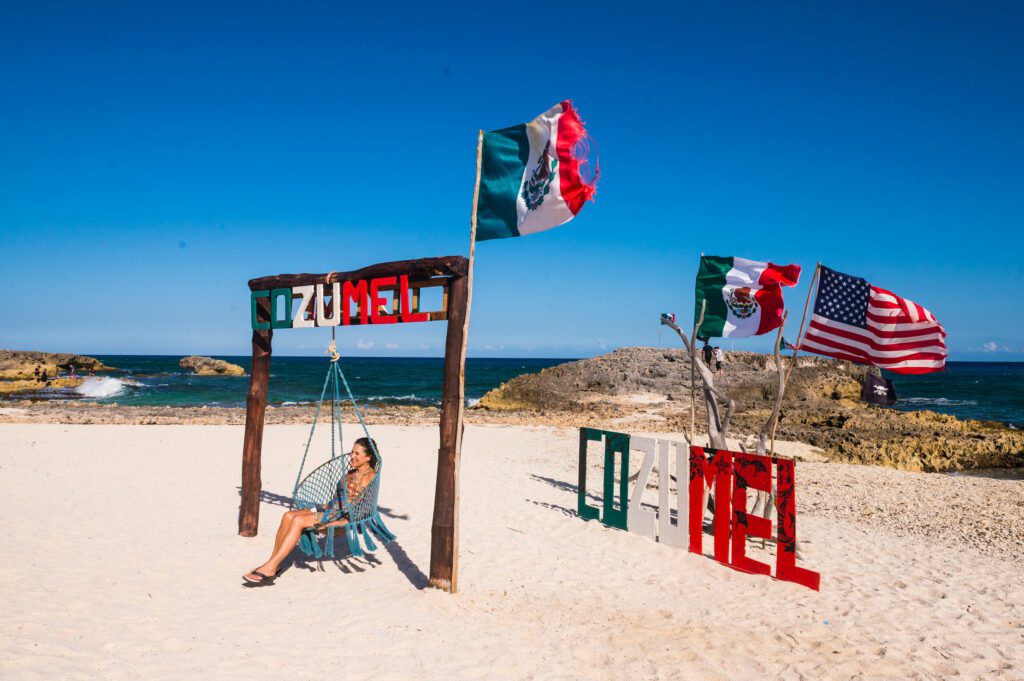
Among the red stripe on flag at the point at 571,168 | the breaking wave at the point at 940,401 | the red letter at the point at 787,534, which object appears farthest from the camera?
the breaking wave at the point at 940,401

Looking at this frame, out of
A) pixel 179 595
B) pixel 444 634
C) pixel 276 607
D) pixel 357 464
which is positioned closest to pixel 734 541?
pixel 444 634

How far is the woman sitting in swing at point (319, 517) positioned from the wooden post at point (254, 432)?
1247 mm

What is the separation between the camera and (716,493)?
288 inches

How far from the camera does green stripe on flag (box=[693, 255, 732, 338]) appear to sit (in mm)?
8219

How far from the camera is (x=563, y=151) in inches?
217

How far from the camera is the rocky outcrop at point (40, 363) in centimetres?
4922

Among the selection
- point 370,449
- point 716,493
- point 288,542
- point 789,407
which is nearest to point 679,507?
point 716,493

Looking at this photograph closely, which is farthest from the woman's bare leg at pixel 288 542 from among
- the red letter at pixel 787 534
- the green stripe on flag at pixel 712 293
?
the green stripe on flag at pixel 712 293

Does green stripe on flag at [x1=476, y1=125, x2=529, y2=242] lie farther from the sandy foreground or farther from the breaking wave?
the breaking wave

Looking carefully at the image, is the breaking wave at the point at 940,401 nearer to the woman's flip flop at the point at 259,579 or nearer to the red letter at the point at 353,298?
the red letter at the point at 353,298

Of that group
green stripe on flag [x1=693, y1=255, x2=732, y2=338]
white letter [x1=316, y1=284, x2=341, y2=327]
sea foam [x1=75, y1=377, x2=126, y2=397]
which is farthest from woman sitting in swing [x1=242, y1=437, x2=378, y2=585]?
sea foam [x1=75, y1=377, x2=126, y2=397]

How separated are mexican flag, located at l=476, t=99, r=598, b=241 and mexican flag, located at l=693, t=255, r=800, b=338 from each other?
3.44 meters

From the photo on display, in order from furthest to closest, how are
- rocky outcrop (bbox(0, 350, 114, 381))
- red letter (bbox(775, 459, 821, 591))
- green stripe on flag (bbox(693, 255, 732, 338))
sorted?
rocky outcrop (bbox(0, 350, 114, 381)) → green stripe on flag (bbox(693, 255, 732, 338)) → red letter (bbox(775, 459, 821, 591))

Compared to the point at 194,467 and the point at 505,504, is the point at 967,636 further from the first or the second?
the point at 194,467
